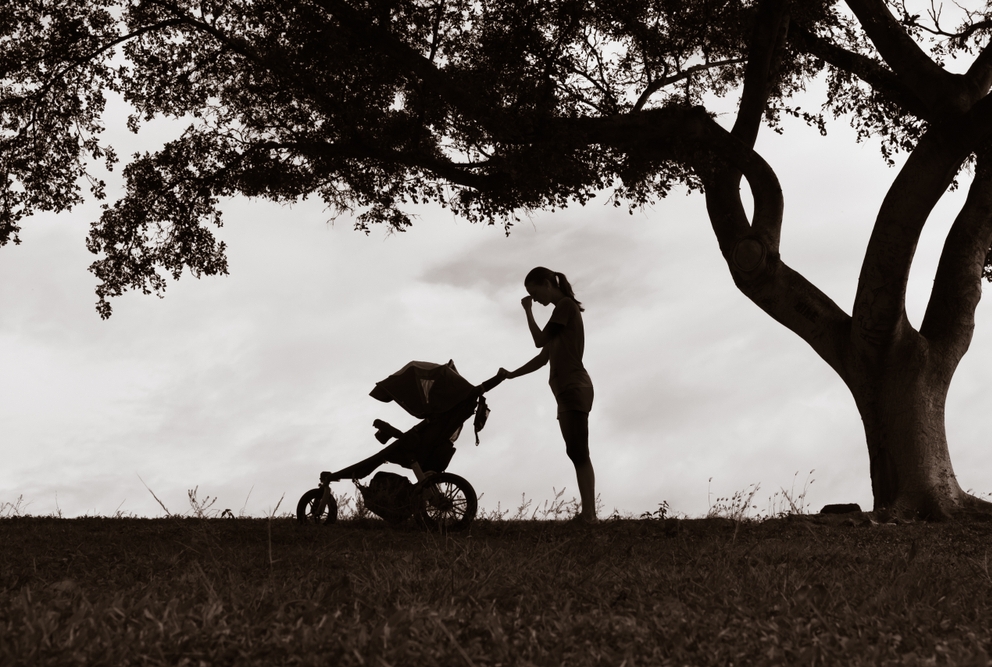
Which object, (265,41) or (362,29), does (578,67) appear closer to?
(362,29)

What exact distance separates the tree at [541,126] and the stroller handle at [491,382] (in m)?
3.26

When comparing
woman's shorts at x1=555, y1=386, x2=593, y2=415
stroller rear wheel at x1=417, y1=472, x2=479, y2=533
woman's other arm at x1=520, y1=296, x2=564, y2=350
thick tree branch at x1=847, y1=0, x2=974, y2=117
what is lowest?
stroller rear wheel at x1=417, y1=472, x2=479, y2=533

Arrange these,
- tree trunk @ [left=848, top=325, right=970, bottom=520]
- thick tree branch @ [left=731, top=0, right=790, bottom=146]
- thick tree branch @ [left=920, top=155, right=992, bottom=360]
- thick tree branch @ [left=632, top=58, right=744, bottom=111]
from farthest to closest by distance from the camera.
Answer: thick tree branch @ [left=632, top=58, right=744, bottom=111] < thick tree branch @ [left=731, top=0, right=790, bottom=146] < thick tree branch @ [left=920, top=155, right=992, bottom=360] < tree trunk @ [left=848, top=325, right=970, bottom=520]

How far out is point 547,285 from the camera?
8633 millimetres

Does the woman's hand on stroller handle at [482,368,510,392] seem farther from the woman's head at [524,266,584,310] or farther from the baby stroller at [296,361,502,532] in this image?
the woman's head at [524,266,584,310]

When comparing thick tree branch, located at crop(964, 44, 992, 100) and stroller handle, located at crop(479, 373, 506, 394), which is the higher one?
thick tree branch, located at crop(964, 44, 992, 100)

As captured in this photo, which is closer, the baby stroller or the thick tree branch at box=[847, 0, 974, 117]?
the baby stroller

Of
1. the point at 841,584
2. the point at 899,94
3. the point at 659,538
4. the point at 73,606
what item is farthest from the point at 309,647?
the point at 899,94

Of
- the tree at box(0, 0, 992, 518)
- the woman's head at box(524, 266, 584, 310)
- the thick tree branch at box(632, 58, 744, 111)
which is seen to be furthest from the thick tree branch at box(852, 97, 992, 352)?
the woman's head at box(524, 266, 584, 310)

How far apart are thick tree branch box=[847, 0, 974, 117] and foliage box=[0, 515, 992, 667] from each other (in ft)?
19.1

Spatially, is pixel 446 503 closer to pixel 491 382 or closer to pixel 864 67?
pixel 491 382

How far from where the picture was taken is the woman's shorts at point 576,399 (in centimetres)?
838

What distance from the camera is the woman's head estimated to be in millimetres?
8641

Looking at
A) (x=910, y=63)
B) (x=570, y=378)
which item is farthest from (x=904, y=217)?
(x=570, y=378)
